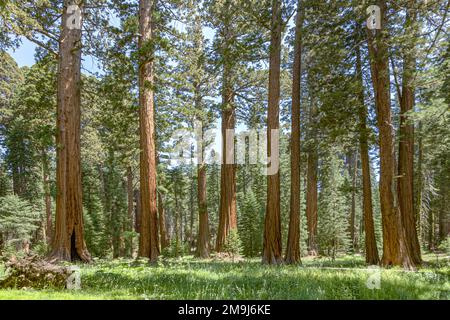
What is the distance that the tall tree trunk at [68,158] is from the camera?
30.9 ft

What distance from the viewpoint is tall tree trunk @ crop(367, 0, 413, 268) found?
9.04 m

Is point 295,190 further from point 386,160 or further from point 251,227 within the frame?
point 251,227

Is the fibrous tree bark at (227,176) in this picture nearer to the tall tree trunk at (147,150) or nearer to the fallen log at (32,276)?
the tall tree trunk at (147,150)

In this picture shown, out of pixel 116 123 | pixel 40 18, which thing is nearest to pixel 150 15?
pixel 40 18

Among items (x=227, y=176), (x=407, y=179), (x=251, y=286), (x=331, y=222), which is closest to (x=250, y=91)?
(x=227, y=176)

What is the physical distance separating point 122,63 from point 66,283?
7.09 m

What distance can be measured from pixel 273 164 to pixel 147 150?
11.6ft

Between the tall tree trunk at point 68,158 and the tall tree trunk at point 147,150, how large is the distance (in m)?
2.33

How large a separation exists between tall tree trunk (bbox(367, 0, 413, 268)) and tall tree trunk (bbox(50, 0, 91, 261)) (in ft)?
28.5

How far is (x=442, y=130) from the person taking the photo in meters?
13.1

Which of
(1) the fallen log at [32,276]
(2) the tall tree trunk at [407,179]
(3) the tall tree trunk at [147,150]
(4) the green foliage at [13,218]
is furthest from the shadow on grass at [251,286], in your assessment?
(4) the green foliage at [13,218]

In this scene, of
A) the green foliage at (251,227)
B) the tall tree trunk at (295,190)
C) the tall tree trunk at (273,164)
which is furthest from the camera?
the green foliage at (251,227)

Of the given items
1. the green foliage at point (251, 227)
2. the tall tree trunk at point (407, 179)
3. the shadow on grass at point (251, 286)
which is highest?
the tall tree trunk at point (407, 179)

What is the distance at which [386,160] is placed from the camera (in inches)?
376
